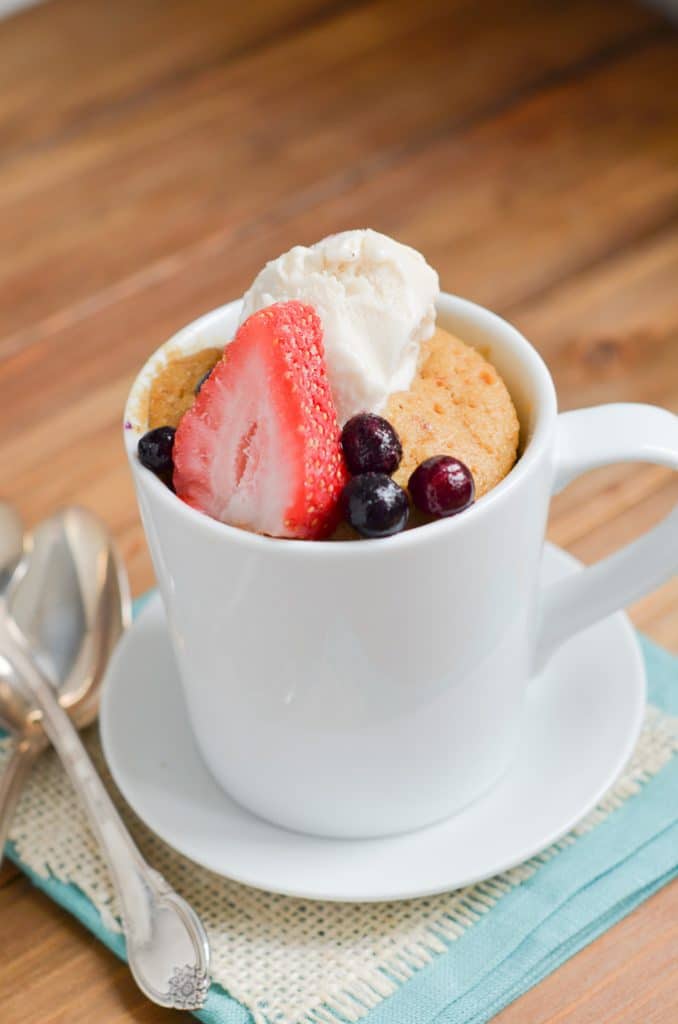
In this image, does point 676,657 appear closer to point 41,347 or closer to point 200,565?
point 200,565

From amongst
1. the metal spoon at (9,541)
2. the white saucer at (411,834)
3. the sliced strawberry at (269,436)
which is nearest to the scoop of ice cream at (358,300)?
the sliced strawberry at (269,436)

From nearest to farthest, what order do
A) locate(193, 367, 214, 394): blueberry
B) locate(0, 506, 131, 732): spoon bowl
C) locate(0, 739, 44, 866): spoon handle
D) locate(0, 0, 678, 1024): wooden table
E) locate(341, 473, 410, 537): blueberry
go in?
1. locate(341, 473, 410, 537): blueberry
2. locate(193, 367, 214, 394): blueberry
3. locate(0, 739, 44, 866): spoon handle
4. locate(0, 506, 131, 732): spoon bowl
5. locate(0, 0, 678, 1024): wooden table

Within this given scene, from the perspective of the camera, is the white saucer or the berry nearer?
the berry

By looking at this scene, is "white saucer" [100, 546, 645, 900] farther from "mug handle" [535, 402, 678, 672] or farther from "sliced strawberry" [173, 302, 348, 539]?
"sliced strawberry" [173, 302, 348, 539]

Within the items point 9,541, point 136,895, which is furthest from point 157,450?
point 9,541

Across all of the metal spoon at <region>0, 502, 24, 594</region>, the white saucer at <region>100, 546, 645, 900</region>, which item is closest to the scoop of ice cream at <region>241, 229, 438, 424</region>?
the white saucer at <region>100, 546, 645, 900</region>

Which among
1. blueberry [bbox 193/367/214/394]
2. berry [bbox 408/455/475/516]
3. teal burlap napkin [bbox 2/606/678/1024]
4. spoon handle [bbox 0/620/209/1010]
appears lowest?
teal burlap napkin [bbox 2/606/678/1024]
